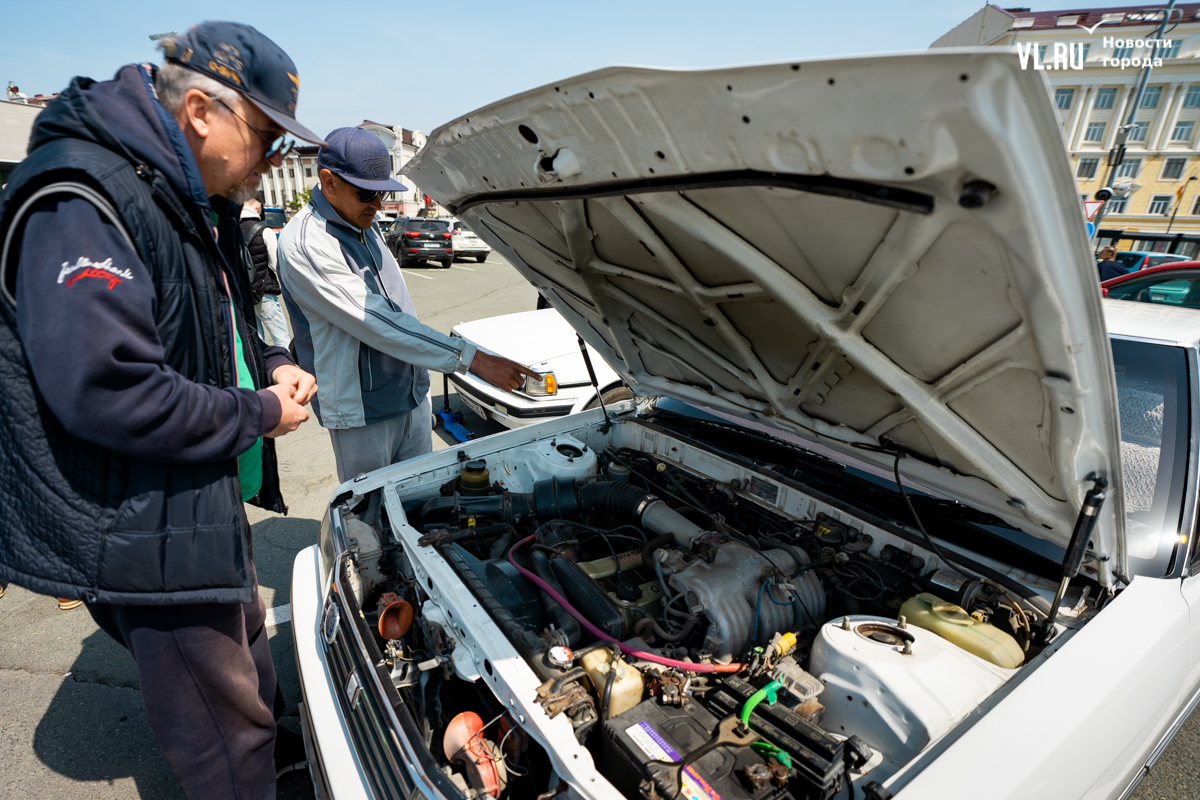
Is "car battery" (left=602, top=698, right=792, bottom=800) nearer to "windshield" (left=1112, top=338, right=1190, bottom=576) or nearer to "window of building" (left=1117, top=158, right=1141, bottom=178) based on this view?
"windshield" (left=1112, top=338, right=1190, bottom=576)

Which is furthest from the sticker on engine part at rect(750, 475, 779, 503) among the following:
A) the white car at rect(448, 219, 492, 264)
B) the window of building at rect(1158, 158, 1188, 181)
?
the window of building at rect(1158, 158, 1188, 181)

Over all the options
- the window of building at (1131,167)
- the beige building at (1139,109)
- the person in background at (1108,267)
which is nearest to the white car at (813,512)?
the person in background at (1108,267)

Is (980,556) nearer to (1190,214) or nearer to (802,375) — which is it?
(802,375)

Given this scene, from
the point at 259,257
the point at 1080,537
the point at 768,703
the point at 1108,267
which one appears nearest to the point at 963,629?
the point at 1080,537

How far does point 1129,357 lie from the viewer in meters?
2.03

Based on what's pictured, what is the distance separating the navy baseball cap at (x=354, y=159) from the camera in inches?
91.1

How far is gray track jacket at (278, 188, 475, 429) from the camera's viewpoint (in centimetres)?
230

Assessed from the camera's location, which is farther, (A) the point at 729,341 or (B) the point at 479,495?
(B) the point at 479,495

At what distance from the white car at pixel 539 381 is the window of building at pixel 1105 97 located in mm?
50799

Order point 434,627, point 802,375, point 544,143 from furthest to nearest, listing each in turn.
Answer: point 802,375, point 434,627, point 544,143

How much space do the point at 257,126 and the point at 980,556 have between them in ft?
7.84

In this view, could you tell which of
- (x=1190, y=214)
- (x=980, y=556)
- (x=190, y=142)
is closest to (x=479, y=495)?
(x=190, y=142)

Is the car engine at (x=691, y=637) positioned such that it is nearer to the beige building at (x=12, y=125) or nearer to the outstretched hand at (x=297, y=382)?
the outstretched hand at (x=297, y=382)

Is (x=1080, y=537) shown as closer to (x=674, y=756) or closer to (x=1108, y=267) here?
(x=674, y=756)
